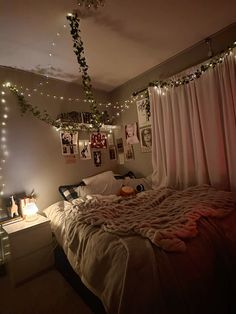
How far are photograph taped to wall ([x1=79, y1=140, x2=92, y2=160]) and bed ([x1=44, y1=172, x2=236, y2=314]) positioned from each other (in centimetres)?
149

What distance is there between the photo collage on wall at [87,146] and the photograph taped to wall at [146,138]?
666mm

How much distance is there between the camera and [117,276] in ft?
4.01

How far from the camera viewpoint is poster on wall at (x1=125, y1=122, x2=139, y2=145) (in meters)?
3.44

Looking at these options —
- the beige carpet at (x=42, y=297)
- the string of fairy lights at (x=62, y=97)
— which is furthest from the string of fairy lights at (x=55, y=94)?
the beige carpet at (x=42, y=297)

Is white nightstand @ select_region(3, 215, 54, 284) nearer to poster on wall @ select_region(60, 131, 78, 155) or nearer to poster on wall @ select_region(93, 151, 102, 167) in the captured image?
poster on wall @ select_region(60, 131, 78, 155)

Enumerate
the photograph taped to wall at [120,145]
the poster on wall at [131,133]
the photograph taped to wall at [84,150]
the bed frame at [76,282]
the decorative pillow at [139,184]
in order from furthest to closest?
the photograph taped to wall at [120,145] < the poster on wall at [131,133] < the photograph taped to wall at [84,150] < the decorative pillow at [139,184] < the bed frame at [76,282]

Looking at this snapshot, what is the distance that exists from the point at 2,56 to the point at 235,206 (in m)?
2.92

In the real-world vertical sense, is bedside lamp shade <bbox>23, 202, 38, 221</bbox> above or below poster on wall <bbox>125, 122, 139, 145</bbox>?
below

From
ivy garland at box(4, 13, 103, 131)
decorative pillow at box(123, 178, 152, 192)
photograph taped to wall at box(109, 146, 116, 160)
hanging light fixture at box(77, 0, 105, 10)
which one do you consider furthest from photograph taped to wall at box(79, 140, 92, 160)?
hanging light fixture at box(77, 0, 105, 10)

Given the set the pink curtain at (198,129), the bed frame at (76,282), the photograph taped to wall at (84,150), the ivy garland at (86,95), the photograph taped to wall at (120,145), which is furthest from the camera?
the photograph taped to wall at (120,145)

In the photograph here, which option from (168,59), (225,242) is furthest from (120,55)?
(225,242)

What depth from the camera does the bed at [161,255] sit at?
1.14 metres

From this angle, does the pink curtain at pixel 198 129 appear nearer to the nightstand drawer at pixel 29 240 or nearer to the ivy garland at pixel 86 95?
→ the ivy garland at pixel 86 95

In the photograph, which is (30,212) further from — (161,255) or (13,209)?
(161,255)
